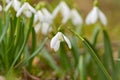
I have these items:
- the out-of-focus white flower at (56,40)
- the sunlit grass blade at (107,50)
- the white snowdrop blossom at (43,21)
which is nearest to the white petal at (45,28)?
the white snowdrop blossom at (43,21)

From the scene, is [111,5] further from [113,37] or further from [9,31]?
[9,31]

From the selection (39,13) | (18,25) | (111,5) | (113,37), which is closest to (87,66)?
(39,13)

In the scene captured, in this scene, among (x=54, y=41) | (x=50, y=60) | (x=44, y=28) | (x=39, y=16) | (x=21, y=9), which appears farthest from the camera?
(x=50, y=60)

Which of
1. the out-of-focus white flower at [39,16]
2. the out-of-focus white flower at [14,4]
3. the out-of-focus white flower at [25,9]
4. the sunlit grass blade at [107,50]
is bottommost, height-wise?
the sunlit grass blade at [107,50]

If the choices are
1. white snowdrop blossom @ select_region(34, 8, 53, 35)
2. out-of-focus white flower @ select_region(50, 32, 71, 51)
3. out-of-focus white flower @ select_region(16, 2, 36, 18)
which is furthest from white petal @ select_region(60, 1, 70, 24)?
out-of-focus white flower @ select_region(50, 32, 71, 51)

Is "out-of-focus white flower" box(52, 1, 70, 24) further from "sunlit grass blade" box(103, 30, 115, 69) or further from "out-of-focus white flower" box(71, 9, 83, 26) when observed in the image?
"sunlit grass blade" box(103, 30, 115, 69)

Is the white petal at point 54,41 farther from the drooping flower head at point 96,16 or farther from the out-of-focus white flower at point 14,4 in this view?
the drooping flower head at point 96,16

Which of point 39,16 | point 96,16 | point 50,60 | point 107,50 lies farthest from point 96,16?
point 50,60

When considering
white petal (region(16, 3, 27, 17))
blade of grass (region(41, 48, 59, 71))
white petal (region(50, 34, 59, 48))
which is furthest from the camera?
blade of grass (region(41, 48, 59, 71))

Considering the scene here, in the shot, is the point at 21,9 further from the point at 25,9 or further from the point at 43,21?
the point at 43,21

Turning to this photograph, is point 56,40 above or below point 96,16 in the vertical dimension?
above

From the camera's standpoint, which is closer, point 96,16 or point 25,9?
point 25,9
